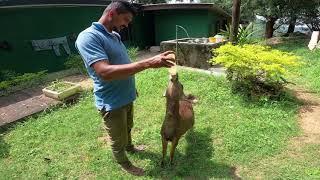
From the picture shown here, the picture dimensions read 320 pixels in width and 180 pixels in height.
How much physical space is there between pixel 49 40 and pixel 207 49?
18.5 feet

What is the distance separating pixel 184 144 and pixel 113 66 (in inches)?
86.0

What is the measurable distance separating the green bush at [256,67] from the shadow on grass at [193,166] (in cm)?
228

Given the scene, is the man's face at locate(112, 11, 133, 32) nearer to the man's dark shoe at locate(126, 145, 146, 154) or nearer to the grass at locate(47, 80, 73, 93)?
the man's dark shoe at locate(126, 145, 146, 154)

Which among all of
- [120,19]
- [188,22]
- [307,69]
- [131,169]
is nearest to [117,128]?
[131,169]

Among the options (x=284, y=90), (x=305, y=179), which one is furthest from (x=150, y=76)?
(x=305, y=179)

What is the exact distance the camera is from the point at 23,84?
950 cm

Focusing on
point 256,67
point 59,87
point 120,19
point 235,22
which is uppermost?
point 120,19

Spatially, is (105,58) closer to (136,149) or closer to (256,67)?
(136,149)

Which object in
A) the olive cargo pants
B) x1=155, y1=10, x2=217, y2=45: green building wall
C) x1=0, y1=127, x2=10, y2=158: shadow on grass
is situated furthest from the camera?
x1=155, y1=10, x2=217, y2=45: green building wall

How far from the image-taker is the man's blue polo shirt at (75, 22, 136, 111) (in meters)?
3.37

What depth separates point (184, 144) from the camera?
16.3 feet

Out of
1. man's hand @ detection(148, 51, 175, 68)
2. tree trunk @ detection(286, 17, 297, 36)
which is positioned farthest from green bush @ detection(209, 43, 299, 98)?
tree trunk @ detection(286, 17, 297, 36)

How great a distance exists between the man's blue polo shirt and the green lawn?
41.0 inches

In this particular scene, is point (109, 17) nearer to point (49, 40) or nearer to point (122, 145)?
point (122, 145)
